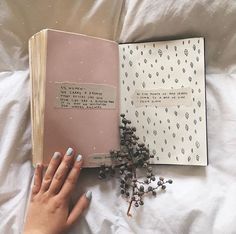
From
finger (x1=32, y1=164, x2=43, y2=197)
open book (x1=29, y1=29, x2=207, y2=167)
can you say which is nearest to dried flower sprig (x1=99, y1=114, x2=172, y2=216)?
open book (x1=29, y1=29, x2=207, y2=167)

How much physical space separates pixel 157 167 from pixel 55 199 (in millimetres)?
222

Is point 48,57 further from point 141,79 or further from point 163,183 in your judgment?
point 163,183

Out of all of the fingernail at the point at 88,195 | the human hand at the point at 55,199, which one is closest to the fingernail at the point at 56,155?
the human hand at the point at 55,199

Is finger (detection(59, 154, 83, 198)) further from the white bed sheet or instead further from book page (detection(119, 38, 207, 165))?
book page (detection(119, 38, 207, 165))

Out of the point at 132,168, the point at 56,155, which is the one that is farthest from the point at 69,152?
the point at 132,168

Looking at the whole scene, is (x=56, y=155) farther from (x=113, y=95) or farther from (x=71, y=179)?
(x=113, y=95)

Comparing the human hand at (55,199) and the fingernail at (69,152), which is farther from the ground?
the fingernail at (69,152)

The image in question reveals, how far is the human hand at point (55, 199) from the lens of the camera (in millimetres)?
744

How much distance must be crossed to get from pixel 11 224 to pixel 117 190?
0.23 m

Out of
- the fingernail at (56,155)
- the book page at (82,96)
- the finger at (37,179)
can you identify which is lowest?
the finger at (37,179)

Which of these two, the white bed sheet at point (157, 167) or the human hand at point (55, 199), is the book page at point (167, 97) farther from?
the human hand at point (55, 199)

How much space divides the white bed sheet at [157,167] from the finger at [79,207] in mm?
15

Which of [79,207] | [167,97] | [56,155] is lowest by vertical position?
[79,207]

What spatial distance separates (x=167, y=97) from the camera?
0.77m
